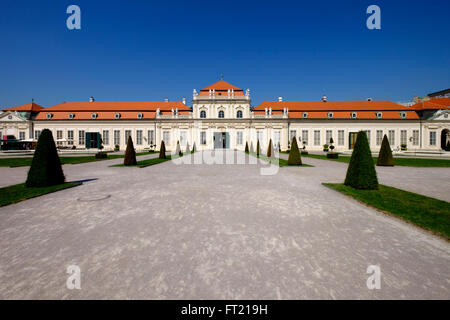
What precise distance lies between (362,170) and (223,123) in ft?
112

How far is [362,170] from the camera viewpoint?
8219 millimetres

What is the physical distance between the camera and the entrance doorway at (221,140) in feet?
136

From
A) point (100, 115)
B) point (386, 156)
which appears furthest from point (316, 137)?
point (100, 115)

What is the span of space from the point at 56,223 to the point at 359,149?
990 centimetres

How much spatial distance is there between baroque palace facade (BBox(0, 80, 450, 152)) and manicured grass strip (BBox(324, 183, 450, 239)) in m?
32.7

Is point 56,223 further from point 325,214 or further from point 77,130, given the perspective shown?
point 77,130

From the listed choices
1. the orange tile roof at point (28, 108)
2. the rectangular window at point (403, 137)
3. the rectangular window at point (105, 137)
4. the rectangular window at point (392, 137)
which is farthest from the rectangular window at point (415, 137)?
the orange tile roof at point (28, 108)

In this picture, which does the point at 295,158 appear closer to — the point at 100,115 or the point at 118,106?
the point at 118,106

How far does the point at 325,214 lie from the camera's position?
5.37m

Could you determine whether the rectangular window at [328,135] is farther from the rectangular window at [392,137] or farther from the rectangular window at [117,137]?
the rectangular window at [117,137]

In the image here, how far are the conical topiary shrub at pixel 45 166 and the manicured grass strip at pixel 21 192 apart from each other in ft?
0.96

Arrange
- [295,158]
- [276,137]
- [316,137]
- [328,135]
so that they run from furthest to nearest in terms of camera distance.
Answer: [316,137], [276,137], [328,135], [295,158]

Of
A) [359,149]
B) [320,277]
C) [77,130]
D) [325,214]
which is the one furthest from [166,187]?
[77,130]

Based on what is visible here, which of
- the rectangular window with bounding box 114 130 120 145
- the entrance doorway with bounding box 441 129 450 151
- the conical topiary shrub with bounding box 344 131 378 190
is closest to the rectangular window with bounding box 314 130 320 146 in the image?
the entrance doorway with bounding box 441 129 450 151
